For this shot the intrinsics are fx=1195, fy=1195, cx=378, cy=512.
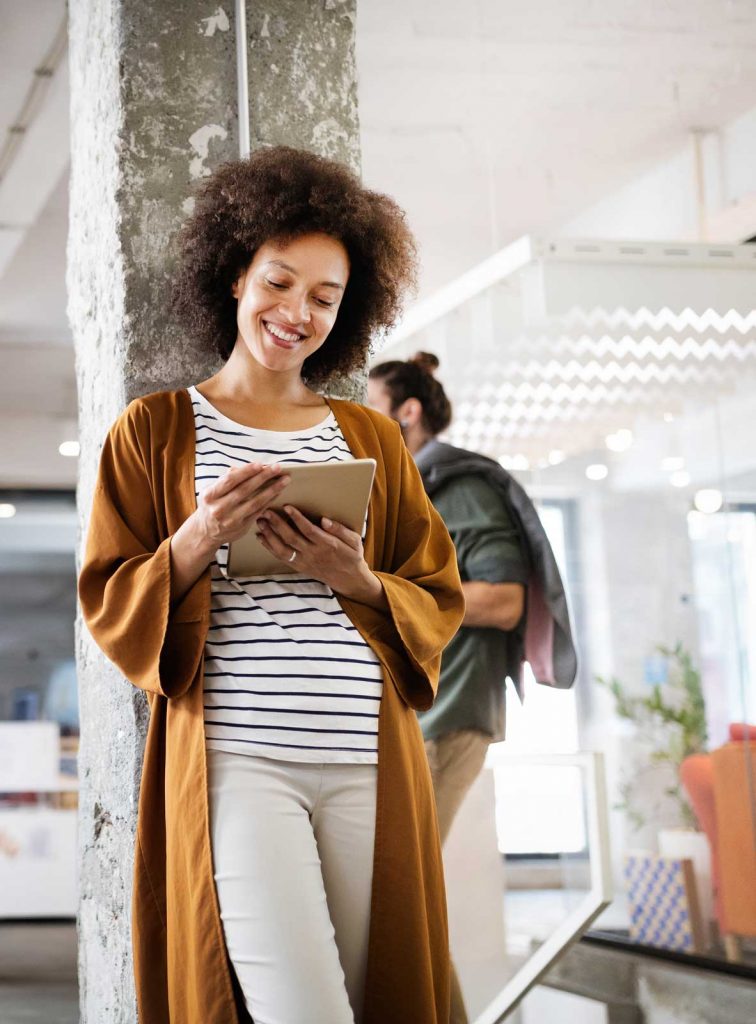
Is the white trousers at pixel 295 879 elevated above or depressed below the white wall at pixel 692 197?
below

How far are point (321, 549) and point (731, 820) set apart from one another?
3283 mm

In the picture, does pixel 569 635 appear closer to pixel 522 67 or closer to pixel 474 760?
pixel 474 760

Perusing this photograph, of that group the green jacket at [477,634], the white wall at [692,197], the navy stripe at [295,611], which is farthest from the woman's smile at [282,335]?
the white wall at [692,197]

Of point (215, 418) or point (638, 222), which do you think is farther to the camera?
point (638, 222)

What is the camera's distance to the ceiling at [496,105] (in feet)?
13.3

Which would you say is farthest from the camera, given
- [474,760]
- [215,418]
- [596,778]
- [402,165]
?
[402,165]

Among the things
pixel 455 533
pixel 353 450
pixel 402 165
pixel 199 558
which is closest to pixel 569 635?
pixel 455 533

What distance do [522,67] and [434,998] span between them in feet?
11.9

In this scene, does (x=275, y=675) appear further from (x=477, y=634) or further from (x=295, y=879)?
(x=477, y=634)

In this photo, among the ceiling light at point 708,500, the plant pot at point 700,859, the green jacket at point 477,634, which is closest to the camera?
the green jacket at point 477,634

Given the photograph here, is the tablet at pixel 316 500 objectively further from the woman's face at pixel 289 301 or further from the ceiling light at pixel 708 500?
the ceiling light at pixel 708 500

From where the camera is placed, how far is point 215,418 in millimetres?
1606

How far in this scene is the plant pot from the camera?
4301 mm

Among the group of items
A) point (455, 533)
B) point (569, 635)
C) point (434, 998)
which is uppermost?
point (455, 533)
